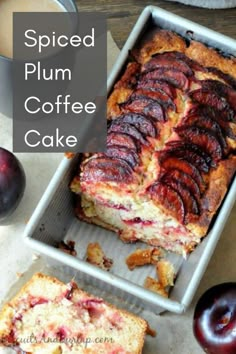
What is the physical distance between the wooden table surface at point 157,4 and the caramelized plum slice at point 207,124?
106 centimetres

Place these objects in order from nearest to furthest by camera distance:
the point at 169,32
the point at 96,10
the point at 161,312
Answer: the point at 161,312
the point at 169,32
the point at 96,10

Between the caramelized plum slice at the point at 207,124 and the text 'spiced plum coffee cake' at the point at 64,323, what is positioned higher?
the caramelized plum slice at the point at 207,124

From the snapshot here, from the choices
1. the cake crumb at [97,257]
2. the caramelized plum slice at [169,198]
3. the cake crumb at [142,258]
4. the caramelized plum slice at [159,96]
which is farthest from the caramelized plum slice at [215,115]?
the cake crumb at [97,257]

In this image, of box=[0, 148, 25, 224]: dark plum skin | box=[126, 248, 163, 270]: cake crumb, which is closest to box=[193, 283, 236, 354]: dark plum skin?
box=[126, 248, 163, 270]: cake crumb

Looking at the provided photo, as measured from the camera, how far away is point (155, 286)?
13.7ft

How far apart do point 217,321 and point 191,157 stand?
769 millimetres

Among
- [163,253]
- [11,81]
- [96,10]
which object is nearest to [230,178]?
[163,253]

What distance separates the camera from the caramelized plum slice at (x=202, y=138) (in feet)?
13.3

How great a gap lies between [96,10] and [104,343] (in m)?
2.04

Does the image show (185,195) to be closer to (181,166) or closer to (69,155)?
(181,166)

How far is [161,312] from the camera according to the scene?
4152 mm

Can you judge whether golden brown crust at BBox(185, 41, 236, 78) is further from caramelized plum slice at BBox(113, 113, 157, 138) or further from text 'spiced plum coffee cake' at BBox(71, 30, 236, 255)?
caramelized plum slice at BBox(113, 113, 157, 138)

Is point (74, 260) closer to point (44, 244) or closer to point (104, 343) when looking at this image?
point (44, 244)

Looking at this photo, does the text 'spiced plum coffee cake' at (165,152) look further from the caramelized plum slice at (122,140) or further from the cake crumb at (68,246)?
the cake crumb at (68,246)
